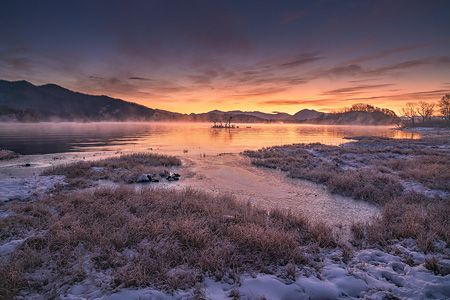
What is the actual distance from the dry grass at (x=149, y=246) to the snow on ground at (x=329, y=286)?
261 millimetres

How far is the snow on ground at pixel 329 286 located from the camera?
378 cm

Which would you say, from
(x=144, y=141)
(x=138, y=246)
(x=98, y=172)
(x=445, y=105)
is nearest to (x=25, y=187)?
(x=98, y=172)

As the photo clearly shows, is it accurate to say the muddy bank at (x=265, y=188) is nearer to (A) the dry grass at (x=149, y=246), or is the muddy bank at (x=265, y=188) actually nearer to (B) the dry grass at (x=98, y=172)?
(B) the dry grass at (x=98, y=172)

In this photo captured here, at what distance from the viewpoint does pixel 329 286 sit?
159 inches

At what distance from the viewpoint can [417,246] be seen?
5422mm

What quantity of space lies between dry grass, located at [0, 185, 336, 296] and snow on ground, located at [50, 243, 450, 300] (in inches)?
10.3

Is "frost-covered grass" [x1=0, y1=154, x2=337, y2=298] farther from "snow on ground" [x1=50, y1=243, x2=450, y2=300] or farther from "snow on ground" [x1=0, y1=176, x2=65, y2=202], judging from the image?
"snow on ground" [x1=0, y1=176, x2=65, y2=202]

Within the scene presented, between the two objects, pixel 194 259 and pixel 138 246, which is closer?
pixel 194 259

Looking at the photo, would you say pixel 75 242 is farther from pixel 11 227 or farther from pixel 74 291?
pixel 11 227

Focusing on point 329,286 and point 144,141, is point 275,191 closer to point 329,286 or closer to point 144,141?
point 329,286

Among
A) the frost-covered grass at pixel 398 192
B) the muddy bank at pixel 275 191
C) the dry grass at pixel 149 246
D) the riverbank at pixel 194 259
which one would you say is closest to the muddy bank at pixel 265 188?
the muddy bank at pixel 275 191

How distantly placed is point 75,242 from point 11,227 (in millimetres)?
2815

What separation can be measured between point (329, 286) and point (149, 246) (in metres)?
4.39

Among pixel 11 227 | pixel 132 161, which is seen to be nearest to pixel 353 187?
pixel 11 227
